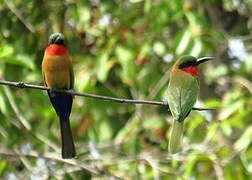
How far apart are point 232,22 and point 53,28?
1.66 meters

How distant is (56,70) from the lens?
360 cm

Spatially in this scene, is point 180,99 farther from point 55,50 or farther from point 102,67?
point 102,67

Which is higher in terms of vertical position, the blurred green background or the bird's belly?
the bird's belly

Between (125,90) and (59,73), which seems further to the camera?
(125,90)

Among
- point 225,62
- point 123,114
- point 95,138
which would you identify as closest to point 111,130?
point 95,138

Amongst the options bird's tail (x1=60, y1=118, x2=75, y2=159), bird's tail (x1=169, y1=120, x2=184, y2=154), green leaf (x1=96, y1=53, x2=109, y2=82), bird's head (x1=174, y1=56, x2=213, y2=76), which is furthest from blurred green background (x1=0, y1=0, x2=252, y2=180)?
bird's tail (x1=169, y1=120, x2=184, y2=154)

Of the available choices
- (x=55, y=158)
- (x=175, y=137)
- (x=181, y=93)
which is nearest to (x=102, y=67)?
(x=55, y=158)

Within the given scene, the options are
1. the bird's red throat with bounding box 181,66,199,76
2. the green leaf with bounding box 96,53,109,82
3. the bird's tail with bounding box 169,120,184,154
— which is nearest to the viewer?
the bird's tail with bounding box 169,120,184,154

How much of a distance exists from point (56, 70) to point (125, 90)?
2.40 metres

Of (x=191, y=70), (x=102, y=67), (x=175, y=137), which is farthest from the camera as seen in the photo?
(x=102, y=67)

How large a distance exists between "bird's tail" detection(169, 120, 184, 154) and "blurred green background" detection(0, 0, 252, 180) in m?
1.24

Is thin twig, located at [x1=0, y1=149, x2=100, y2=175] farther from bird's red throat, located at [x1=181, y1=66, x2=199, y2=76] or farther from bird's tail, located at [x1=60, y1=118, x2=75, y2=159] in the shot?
bird's red throat, located at [x1=181, y1=66, x2=199, y2=76]

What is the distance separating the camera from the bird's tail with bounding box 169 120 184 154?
311cm

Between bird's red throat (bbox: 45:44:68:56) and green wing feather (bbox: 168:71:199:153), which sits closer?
green wing feather (bbox: 168:71:199:153)
